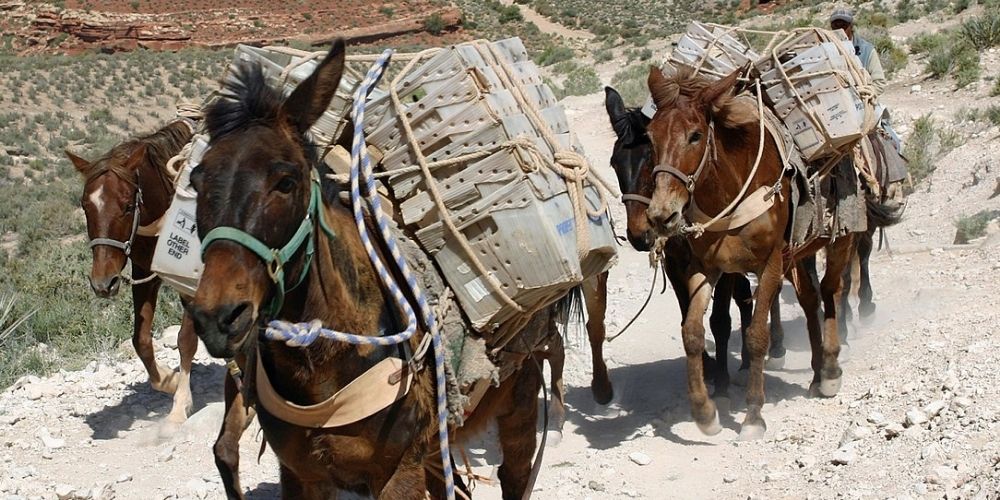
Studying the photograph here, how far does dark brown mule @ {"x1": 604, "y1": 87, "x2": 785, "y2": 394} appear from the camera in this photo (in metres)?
6.44

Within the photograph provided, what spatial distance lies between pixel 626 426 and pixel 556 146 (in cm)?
385

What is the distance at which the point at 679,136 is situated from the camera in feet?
20.5

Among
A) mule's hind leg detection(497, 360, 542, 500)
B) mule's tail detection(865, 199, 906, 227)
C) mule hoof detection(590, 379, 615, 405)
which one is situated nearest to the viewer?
mule's hind leg detection(497, 360, 542, 500)

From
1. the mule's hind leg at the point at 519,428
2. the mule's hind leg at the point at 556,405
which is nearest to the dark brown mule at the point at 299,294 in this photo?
the mule's hind leg at the point at 519,428

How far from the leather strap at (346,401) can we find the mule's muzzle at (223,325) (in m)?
0.65

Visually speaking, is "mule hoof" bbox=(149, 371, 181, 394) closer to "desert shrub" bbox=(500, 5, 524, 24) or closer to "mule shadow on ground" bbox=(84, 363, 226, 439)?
"mule shadow on ground" bbox=(84, 363, 226, 439)

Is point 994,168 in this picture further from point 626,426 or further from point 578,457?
point 578,457

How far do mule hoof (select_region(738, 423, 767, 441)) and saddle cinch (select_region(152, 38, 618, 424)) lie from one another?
131 inches

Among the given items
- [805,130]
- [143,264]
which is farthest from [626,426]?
[143,264]

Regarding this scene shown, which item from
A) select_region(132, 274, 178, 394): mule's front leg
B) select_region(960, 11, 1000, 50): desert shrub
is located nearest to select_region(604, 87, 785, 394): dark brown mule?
select_region(132, 274, 178, 394): mule's front leg

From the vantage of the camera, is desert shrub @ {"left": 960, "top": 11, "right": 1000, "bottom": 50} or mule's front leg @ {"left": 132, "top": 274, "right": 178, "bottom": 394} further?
desert shrub @ {"left": 960, "top": 11, "right": 1000, "bottom": 50}

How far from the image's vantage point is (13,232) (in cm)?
1909

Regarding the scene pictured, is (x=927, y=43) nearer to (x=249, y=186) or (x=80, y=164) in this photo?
(x=80, y=164)

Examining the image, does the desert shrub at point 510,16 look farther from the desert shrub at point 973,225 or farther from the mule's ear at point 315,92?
the mule's ear at point 315,92
